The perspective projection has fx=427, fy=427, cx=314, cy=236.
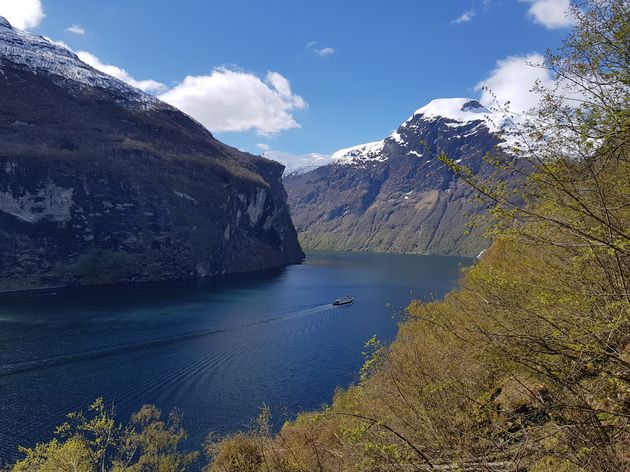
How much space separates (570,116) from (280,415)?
46395 millimetres

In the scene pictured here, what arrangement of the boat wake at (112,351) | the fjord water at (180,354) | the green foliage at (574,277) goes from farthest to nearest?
the boat wake at (112,351) < the fjord water at (180,354) < the green foliage at (574,277)

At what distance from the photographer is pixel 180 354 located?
6856cm

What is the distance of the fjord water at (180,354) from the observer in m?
48.4

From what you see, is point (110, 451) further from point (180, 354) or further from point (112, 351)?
point (112, 351)

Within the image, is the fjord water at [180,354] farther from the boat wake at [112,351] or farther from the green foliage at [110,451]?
the green foliage at [110,451]

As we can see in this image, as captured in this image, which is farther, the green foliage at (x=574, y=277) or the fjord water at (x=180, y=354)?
the fjord water at (x=180, y=354)

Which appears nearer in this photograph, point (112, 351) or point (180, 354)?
point (112, 351)

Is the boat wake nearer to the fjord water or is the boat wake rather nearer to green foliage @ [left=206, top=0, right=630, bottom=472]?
the fjord water

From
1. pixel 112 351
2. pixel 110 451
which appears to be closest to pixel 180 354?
pixel 112 351

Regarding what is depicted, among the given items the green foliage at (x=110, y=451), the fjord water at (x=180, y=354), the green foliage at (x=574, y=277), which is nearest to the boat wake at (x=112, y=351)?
the fjord water at (x=180, y=354)

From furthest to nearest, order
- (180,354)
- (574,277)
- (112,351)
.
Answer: (180,354)
(112,351)
(574,277)

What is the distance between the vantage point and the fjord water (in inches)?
1907

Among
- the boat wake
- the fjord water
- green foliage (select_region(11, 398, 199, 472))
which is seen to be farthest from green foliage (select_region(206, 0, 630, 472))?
the boat wake

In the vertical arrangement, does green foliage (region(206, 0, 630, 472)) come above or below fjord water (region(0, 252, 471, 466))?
above
